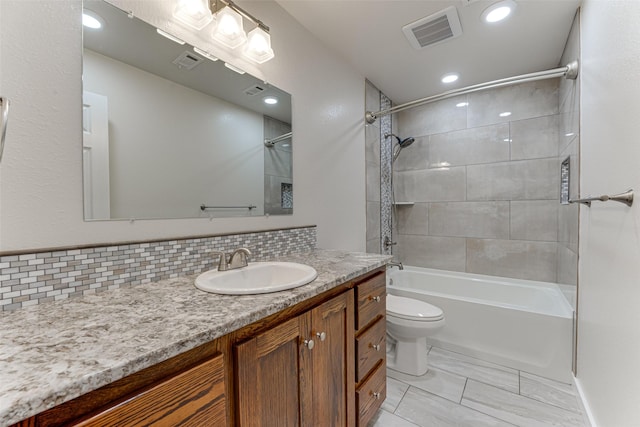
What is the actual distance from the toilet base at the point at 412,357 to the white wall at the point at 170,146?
1412 mm

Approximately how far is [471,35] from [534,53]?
0.70 meters

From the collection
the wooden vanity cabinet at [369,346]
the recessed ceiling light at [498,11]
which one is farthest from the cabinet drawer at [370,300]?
the recessed ceiling light at [498,11]

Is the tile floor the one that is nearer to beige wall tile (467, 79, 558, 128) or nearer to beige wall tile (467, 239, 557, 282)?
beige wall tile (467, 239, 557, 282)

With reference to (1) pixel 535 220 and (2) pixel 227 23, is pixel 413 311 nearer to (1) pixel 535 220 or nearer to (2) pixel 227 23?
(1) pixel 535 220

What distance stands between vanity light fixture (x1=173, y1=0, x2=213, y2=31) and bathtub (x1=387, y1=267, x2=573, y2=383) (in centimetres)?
230

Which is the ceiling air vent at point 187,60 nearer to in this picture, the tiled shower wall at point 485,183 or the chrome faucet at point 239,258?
the chrome faucet at point 239,258

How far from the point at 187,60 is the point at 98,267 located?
925mm

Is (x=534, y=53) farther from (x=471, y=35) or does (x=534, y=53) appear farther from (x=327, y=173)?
(x=327, y=173)

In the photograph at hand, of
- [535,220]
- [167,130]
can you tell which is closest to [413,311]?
[535,220]

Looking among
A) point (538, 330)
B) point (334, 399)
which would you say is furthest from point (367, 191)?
point (334, 399)

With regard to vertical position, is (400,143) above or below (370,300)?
above

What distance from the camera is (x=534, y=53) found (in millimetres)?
2145

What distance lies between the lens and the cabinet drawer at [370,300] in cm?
123

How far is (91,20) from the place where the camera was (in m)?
0.92
